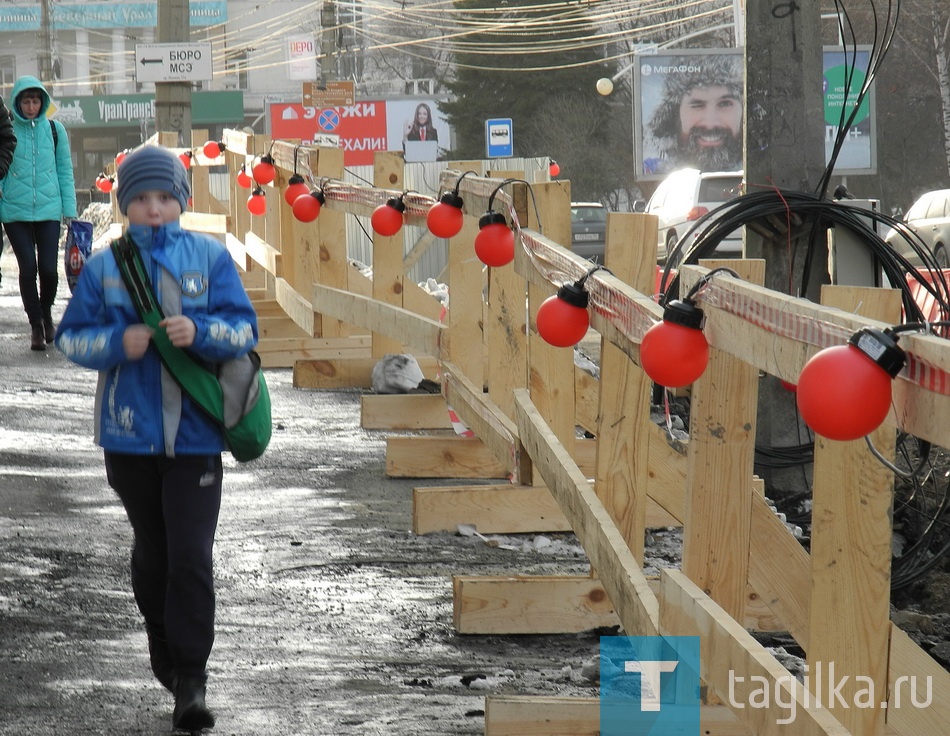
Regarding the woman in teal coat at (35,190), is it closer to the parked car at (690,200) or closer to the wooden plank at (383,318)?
the wooden plank at (383,318)

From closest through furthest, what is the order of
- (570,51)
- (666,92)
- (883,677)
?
(883,677), (666,92), (570,51)

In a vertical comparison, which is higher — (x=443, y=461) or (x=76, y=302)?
(x=76, y=302)

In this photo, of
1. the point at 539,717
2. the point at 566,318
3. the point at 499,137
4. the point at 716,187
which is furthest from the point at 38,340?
the point at 499,137

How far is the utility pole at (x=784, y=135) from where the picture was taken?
781 centimetres

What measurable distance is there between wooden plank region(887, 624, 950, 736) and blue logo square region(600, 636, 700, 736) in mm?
459

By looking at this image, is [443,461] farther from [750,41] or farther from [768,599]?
[768,599]

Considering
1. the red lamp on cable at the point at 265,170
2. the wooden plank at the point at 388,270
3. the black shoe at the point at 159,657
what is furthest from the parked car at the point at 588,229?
the black shoe at the point at 159,657

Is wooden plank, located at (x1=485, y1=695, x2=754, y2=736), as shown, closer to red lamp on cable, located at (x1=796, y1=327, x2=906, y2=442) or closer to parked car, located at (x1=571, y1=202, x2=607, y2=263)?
red lamp on cable, located at (x1=796, y1=327, x2=906, y2=442)

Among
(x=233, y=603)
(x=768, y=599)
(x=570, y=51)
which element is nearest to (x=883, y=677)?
(x=768, y=599)

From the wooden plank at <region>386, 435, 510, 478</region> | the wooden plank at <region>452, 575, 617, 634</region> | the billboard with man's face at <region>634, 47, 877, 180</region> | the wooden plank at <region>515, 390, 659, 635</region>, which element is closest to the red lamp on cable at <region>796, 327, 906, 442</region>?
the wooden plank at <region>515, 390, 659, 635</region>

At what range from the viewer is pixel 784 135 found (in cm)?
789

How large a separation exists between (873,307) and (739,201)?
175 inches

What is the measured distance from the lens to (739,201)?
7168 millimetres

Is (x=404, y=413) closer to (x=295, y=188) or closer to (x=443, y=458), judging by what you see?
(x=443, y=458)
